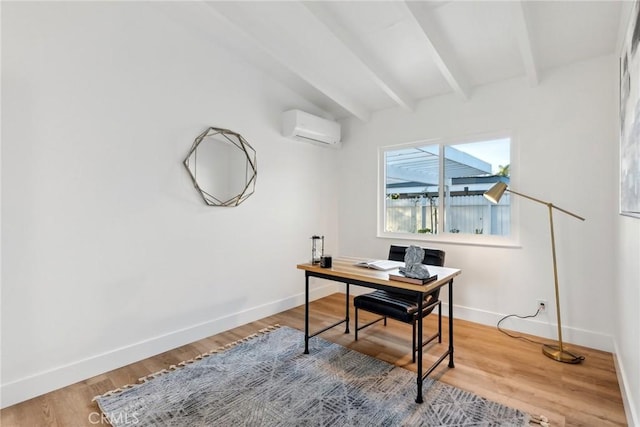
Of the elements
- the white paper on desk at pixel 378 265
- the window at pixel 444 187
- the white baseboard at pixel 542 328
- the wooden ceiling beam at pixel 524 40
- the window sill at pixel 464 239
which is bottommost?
the white baseboard at pixel 542 328

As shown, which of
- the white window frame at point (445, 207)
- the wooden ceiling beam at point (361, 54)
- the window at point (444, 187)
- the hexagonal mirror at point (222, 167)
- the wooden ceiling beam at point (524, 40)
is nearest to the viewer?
the wooden ceiling beam at point (524, 40)

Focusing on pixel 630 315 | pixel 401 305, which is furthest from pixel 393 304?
pixel 630 315

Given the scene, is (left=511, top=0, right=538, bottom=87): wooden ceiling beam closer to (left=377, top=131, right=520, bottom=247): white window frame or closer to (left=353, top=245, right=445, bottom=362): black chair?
(left=377, top=131, right=520, bottom=247): white window frame

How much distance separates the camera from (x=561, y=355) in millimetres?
2428

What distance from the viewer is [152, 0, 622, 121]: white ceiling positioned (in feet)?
7.32

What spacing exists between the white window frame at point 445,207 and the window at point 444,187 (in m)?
0.01

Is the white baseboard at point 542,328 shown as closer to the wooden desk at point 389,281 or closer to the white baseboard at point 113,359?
the wooden desk at point 389,281

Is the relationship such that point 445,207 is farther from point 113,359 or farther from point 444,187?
point 113,359

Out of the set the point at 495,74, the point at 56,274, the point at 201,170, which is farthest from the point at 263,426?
the point at 495,74

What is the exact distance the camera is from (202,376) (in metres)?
2.19

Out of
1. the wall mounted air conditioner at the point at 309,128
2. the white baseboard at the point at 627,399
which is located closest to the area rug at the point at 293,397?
the white baseboard at the point at 627,399

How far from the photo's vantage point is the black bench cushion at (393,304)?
222cm

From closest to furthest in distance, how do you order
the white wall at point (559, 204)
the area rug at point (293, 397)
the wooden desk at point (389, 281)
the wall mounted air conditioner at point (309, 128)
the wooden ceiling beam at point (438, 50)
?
1. the area rug at point (293, 397)
2. the wooden desk at point (389, 281)
3. the wooden ceiling beam at point (438, 50)
4. the white wall at point (559, 204)
5. the wall mounted air conditioner at point (309, 128)

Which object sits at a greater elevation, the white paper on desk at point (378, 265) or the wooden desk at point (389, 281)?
the white paper on desk at point (378, 265)
